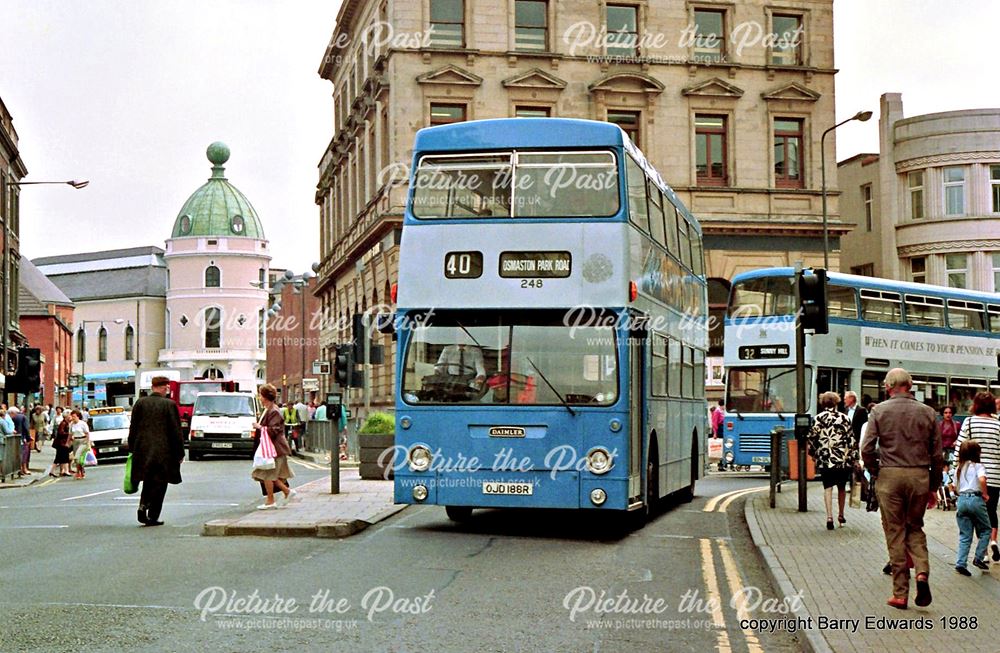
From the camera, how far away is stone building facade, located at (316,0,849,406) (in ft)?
156

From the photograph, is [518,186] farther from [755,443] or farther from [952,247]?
[952,247]

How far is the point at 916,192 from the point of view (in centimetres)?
5719

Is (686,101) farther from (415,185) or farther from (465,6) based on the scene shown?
(415,185)

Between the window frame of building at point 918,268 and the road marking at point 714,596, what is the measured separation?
43.6 metres

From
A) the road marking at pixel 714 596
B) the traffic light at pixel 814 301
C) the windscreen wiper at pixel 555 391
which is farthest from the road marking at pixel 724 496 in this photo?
the windscreen wiper at pixel 555 391

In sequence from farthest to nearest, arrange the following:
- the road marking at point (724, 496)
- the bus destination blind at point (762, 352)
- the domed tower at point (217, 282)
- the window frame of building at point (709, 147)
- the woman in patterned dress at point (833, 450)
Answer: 1. the domed tower at point (217, 282)
2. the window frame of building at point (709, 147)
3. the bus destination blind at point (762, 352)
4. the road marking at point (724, 496)
5. the woman in patterned dress at point (833, 450)

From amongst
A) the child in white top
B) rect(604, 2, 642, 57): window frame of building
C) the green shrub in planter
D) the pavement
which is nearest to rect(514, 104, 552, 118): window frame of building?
rect(604, 2, 642, 57): window frame of building

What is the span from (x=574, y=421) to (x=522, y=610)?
5046 millimetres

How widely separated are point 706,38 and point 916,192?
12.6 meters

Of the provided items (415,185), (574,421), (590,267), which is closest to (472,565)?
(574,421)

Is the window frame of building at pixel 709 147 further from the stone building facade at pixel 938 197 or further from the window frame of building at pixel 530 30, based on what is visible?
the stone building facade at pixel 938 197

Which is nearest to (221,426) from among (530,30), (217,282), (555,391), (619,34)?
(530,30)

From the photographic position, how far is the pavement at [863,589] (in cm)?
921

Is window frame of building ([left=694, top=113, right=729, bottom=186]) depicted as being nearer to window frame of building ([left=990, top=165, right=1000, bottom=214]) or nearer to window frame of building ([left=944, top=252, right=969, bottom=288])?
window frame of building ([left=944, top=252, right=969, bottom=288])
